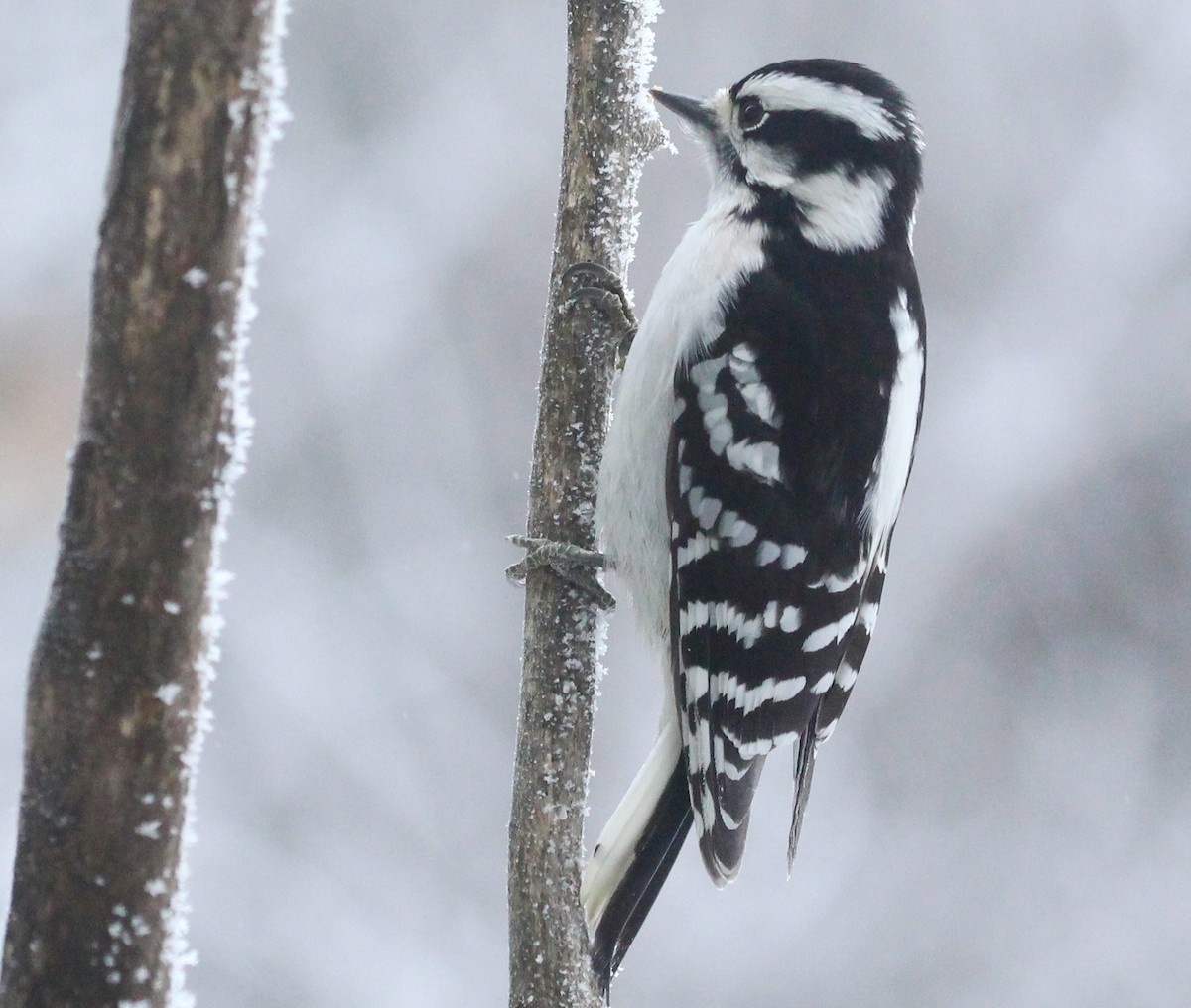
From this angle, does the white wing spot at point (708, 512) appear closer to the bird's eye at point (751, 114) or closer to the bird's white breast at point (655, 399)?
the bird's white breast at point (655, 399)

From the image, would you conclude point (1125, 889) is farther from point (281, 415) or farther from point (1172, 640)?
point (281, 415)

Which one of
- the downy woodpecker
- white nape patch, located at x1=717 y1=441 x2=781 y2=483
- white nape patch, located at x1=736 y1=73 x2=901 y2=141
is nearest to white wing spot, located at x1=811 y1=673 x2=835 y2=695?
the downy woodpecker

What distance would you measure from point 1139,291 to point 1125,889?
1728 mm

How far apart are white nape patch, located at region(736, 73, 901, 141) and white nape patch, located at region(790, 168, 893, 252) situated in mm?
66

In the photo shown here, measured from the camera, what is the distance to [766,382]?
194cm

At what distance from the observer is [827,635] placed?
6.57 ft

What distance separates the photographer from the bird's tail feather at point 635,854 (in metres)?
1.80

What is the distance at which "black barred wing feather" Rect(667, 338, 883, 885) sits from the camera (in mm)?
1938

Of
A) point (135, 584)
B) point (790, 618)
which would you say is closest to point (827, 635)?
point (790, 618)

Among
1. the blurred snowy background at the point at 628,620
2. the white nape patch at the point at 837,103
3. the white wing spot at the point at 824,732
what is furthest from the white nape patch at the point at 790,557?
the blurred snowy background at the point at 628,620

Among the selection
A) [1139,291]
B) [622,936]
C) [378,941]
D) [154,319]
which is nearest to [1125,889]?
[1139,291]

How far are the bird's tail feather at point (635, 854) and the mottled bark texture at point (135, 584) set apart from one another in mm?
746

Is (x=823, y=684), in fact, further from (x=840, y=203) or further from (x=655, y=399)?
(x=840, y=203)

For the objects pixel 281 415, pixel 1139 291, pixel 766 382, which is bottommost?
pixel 766 382
